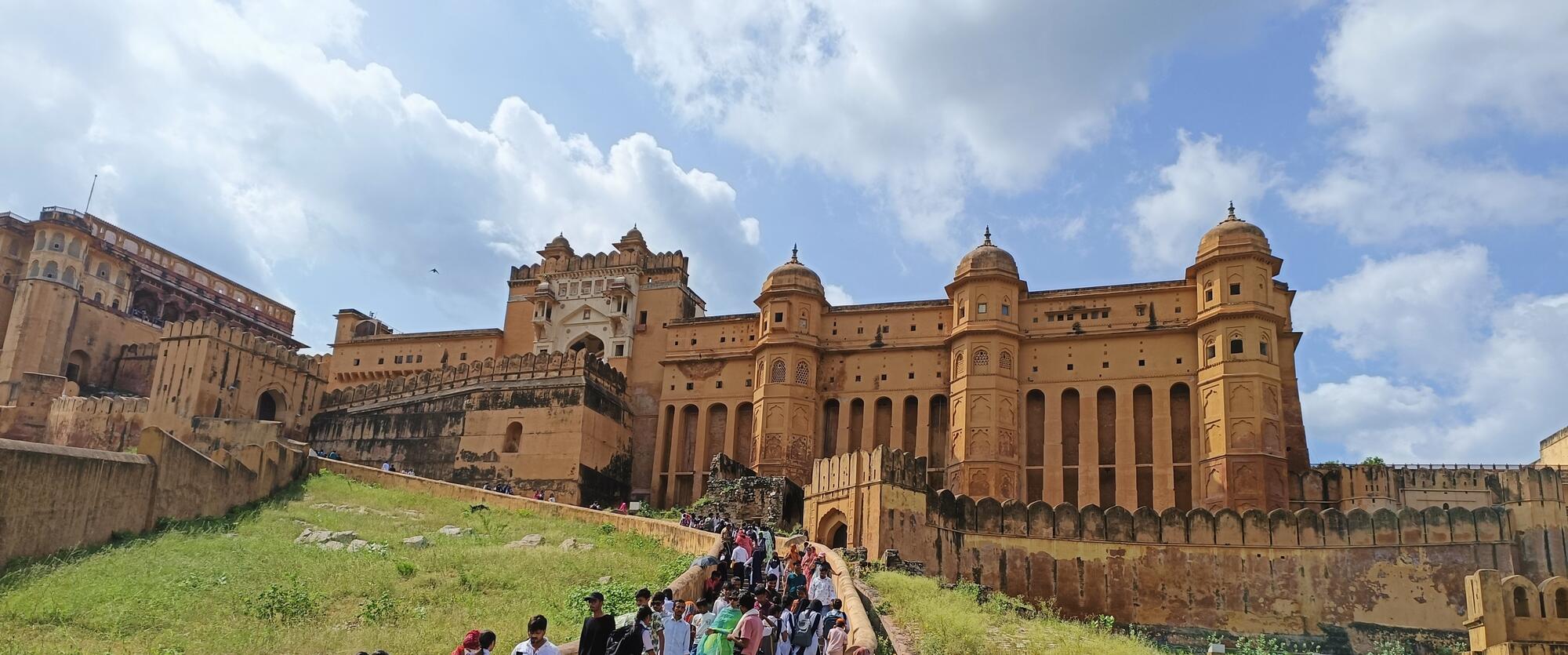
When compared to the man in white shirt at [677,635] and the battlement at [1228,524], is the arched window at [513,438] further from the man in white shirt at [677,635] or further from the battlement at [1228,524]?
the man in white shirt at [677,635]

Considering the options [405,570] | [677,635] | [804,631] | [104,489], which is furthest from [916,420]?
[677,635]

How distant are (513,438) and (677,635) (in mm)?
31962

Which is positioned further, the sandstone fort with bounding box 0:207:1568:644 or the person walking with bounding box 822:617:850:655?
the sandstone fort with bounding box 0:207:1568:644

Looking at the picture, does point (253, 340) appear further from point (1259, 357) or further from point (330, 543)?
point (1259, 357)

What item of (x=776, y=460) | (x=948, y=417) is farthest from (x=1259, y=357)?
(x=776, y=460)

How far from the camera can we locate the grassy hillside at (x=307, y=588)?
1631 centimetres

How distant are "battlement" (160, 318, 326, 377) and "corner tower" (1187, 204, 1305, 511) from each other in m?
32.7

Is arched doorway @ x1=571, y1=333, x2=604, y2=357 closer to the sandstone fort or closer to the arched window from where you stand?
the sandstone fort

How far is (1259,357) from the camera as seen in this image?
3912 cm

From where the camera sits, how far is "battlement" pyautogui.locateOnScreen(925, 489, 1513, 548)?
28.1 metres

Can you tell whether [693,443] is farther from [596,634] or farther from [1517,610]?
[596,634]

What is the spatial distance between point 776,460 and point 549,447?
813cm

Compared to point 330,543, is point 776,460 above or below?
above

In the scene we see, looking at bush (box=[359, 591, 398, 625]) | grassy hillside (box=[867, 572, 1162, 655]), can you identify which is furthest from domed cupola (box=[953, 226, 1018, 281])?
bush (box=[359, 591, 398, 625])
